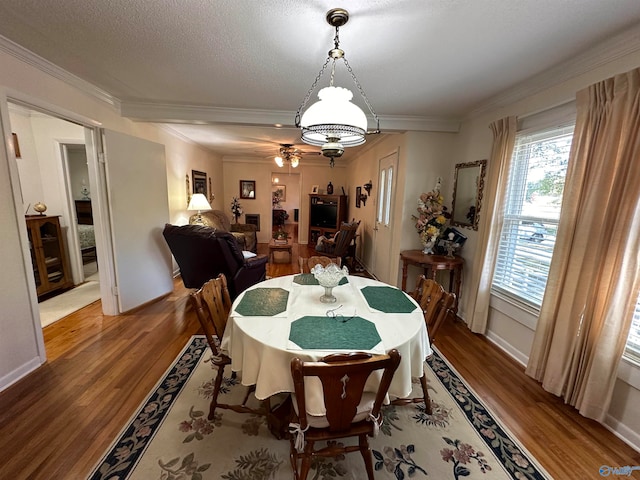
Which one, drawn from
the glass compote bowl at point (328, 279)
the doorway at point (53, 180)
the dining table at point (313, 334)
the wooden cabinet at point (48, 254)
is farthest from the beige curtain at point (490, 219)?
the wooden cabinet at point (48, 254)

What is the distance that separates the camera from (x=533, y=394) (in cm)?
196

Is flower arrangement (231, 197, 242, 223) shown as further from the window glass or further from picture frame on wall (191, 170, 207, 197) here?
the window glass

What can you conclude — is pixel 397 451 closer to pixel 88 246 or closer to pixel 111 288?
pixel 111 288

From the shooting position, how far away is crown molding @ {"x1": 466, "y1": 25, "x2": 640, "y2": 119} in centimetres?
155

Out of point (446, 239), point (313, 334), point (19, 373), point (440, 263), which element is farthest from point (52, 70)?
point (446, 239)

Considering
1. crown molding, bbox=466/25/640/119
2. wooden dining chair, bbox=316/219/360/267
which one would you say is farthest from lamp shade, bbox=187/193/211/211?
crown molding, bbox=466/25/640/119

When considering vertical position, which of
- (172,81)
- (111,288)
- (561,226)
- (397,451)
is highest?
(172,81)

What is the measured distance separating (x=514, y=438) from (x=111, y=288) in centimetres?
387

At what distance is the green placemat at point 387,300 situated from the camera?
166 centimetres

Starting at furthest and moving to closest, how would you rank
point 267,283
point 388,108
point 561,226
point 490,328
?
point 388,108
point 490,328
point 267,283
point 561,226

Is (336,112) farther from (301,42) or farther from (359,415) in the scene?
(359,415)

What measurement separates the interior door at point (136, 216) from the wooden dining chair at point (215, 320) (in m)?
1.96

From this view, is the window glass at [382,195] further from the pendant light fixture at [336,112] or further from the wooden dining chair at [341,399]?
the wooden dining chair at [341,399]

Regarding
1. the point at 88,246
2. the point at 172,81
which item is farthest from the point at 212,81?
the point at 88,246
